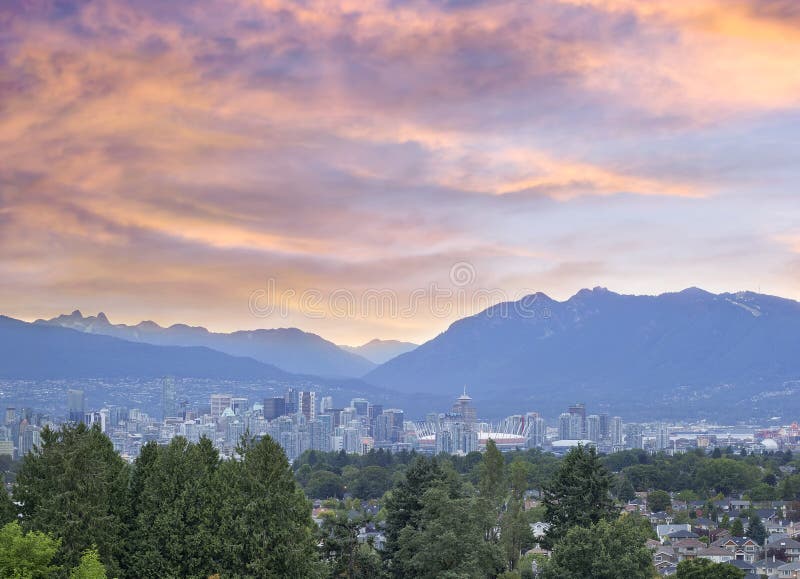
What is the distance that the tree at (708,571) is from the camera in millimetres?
25078

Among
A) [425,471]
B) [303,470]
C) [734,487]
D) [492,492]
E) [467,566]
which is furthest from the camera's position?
[303,470]

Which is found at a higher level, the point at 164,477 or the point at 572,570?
the point at 164,477

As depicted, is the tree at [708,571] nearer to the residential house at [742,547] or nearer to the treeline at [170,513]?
the treeline at [170,513]

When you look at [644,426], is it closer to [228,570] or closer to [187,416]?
[187,416]

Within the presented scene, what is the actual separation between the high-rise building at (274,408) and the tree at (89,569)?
476 ft

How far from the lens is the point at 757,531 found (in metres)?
41.5

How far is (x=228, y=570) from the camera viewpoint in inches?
754

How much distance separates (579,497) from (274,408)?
141766 mm

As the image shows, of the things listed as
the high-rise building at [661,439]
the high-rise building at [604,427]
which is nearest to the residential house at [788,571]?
the high-rise building at [661,439]

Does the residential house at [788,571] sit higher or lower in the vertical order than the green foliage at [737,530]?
lower

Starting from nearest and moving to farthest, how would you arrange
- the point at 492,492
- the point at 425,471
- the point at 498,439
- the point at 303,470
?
the point at 425,471, the point at 492,492, the point at 303,470, the point at 498,439

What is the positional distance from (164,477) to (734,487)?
145ft

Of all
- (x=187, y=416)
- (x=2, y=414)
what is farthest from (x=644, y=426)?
(x=2, y=414)

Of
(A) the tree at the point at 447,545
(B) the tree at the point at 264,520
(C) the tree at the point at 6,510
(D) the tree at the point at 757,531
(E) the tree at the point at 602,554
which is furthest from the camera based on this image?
(D) the tree at the point at 757,531
